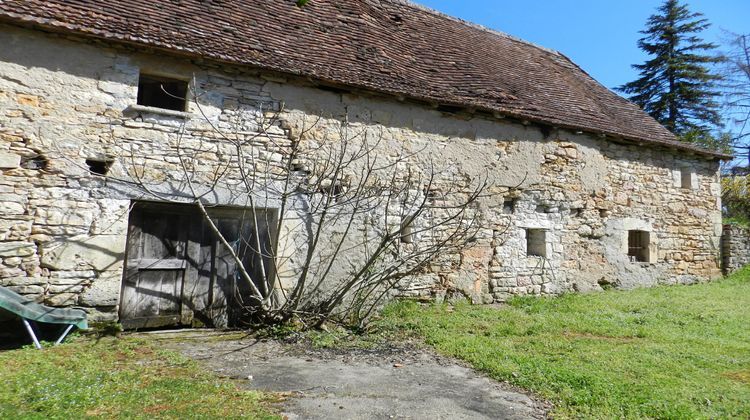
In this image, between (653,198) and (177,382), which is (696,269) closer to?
(653,198)

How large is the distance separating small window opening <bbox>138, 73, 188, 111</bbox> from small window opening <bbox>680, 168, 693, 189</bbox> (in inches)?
398

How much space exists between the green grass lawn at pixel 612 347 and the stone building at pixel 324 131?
88 cm

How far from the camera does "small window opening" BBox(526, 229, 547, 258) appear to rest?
8.30 metres

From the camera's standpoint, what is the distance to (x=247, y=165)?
6184mm

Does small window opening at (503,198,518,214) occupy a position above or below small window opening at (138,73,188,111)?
below

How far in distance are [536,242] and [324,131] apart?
4369 millimetres

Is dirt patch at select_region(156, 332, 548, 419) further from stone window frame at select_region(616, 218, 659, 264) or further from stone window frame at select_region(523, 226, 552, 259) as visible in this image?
stone window frame at select_region(616, 218, 659, 264)

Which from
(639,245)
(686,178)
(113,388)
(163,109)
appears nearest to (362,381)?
(113,388)

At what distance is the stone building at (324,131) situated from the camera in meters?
5.23

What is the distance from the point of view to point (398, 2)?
10.3 meters

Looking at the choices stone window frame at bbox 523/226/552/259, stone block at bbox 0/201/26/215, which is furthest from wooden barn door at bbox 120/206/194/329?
stone window frame at bbox 523/226/552/259

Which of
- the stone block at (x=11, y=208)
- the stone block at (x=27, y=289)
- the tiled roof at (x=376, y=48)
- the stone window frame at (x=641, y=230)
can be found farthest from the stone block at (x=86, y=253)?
the stone window frame at (x=641, y=230)

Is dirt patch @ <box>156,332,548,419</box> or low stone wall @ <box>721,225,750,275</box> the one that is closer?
dirt patch @ <box>156,332,548,419</box>

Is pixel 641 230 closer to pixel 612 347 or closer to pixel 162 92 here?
pixel 612 347
